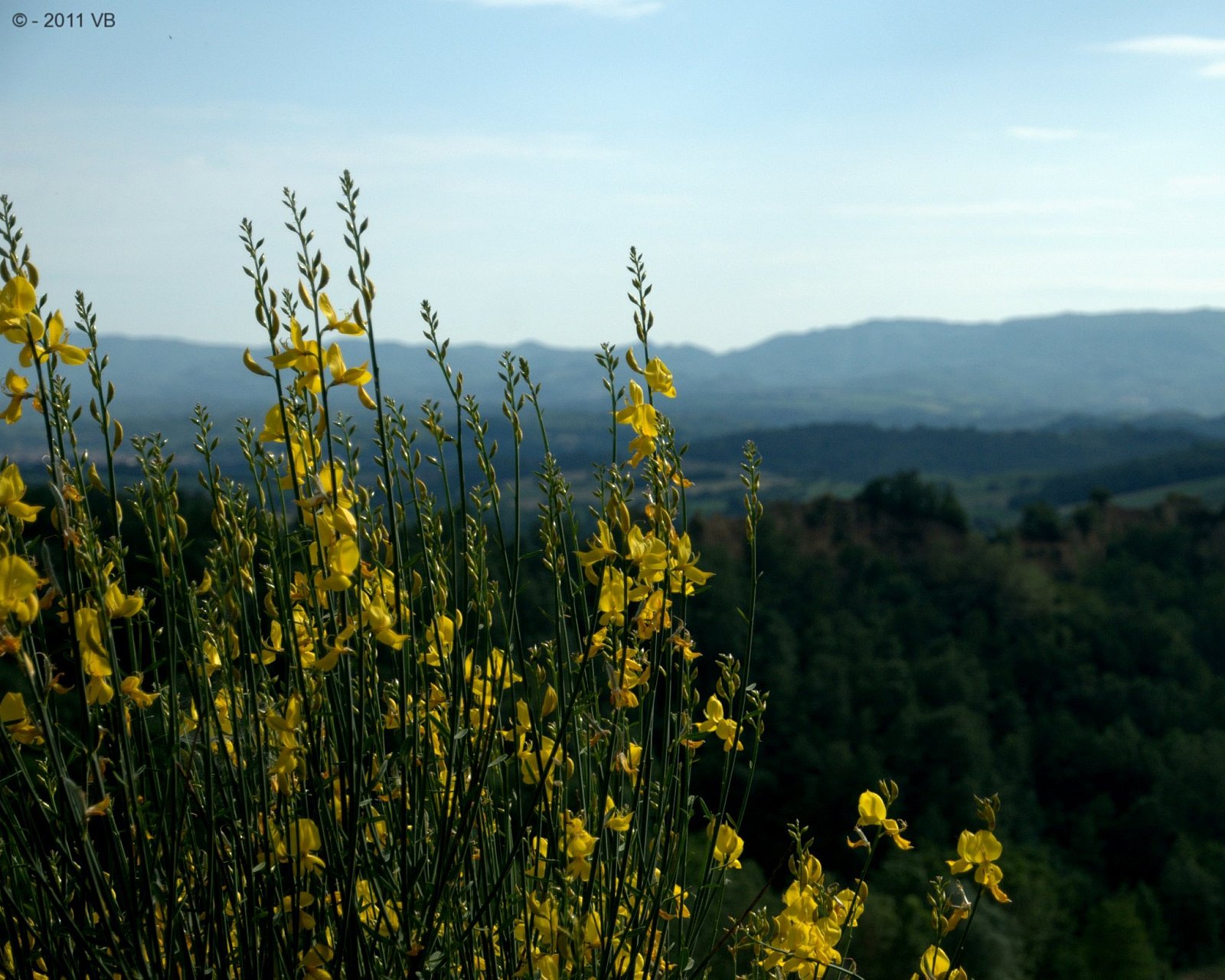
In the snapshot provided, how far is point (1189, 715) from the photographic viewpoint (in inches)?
1133

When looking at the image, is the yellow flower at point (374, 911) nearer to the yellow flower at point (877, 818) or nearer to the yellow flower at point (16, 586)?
the yellow flower at point (16, 586)

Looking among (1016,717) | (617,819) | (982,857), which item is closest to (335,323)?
(617,819)

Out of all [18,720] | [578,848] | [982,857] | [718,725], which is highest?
[18,720]

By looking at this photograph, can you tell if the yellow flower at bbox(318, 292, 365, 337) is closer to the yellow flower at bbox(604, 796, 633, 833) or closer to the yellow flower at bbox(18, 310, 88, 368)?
the yellow flower at bbox(18, 310, 88, 368)

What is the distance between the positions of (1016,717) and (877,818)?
28402mm

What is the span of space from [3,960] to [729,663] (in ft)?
3.60

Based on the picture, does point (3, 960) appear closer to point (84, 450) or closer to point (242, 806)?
point (242, 806)

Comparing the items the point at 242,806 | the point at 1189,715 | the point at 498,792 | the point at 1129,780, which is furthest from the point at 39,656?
the point at 1189,715

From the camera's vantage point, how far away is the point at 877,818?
5.96ft

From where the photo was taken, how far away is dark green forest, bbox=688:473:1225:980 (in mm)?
21203

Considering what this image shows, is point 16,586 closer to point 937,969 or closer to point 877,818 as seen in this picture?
point 877,818

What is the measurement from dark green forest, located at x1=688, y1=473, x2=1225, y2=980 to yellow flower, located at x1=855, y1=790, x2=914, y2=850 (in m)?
16.3

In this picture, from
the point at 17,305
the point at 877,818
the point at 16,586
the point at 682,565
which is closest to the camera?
the point at 16,586

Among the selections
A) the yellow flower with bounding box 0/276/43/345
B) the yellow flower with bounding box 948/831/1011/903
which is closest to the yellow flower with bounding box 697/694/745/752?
the yellow flower with bounding box 948/831/1011/903
